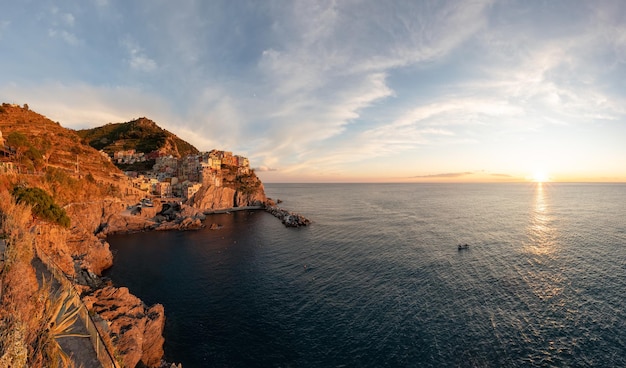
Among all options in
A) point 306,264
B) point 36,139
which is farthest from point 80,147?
point 306,264

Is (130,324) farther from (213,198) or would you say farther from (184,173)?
(184,173)

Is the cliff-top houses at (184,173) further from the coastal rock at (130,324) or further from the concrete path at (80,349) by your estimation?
the concrete path at (80,349)

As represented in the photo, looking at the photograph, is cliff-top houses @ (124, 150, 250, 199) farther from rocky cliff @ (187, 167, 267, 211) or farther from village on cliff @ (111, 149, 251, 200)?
rocky cliff @ (187, 167, 267, 211)

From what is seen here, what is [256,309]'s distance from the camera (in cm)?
3158

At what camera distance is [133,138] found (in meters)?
176

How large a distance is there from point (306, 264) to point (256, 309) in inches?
617

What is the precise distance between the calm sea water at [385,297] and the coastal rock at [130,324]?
2.03 metres

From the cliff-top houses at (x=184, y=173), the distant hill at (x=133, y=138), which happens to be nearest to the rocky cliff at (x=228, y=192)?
the cliff-top houses at (x=184, y=173)

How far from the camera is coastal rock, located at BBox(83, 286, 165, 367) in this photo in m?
19.8

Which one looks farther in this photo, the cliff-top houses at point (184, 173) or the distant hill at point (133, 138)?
the distant hill at point (133, 138)

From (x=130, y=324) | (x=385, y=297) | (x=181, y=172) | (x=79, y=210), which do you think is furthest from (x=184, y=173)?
(x=385, y=297)

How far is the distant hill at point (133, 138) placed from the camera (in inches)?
6348

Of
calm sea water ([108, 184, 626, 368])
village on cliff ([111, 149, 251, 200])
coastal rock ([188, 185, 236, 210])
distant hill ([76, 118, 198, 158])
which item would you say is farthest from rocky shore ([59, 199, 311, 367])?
distant hill ([76, 118, 198, 158])

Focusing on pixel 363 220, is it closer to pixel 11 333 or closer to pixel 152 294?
pixel 152 294
